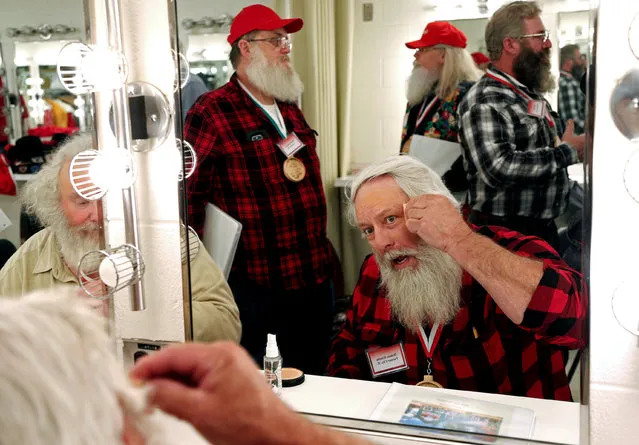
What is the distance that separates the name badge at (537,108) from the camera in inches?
57.7

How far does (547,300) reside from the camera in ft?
4.93

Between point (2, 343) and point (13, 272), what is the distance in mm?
1257

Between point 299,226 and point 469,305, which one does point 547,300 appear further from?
point 299,226

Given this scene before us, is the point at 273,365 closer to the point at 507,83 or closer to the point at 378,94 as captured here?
the point at 378,94

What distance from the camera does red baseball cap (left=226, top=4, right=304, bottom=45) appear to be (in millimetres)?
1614

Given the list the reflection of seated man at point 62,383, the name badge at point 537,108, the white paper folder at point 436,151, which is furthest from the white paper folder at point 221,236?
the reflection of seated man at point 62,383

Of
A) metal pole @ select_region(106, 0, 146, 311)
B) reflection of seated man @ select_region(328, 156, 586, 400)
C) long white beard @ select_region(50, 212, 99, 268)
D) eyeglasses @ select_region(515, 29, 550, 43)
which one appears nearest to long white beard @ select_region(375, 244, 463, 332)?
reflection of seated man @ select_region(328, 156, 586, 400)

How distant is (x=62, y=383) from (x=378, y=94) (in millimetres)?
978

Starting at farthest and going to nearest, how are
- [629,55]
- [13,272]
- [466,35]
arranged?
[13,272]
[466,35]
[629,55]

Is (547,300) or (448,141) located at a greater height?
(448,141)

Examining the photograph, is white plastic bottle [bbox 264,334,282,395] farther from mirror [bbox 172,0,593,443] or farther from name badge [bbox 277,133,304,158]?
name badge [bbox 277,133,304,158]

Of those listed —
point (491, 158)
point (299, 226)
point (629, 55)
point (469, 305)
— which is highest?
point (629, 55)

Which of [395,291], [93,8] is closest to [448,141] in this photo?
[395,291]

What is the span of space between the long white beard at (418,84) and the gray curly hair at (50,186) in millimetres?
812
